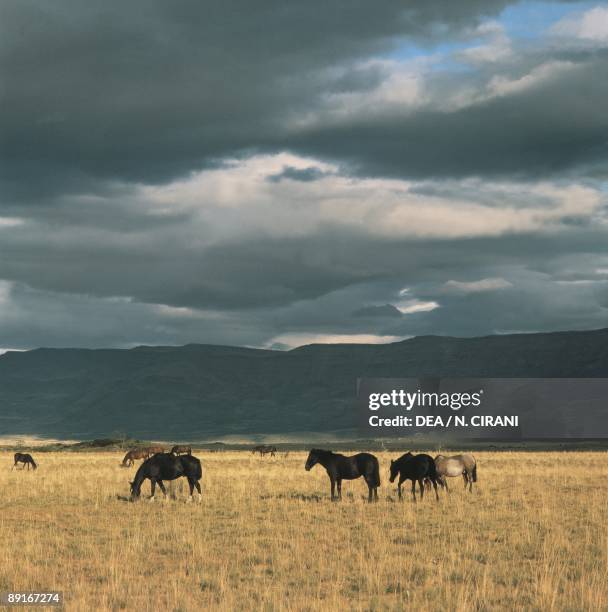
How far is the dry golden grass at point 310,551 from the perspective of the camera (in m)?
13.2

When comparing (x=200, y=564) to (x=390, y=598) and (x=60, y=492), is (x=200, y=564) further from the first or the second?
(x=60, y=492)

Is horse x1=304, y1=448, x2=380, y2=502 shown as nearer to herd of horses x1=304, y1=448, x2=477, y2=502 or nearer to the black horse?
herd of horses x1=304, y1=448, x2=477, y2=502

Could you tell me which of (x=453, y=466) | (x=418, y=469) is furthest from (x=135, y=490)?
(x=453, y=466)

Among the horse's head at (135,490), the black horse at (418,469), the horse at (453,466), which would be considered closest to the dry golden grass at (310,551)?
the horse's head at (135,490)

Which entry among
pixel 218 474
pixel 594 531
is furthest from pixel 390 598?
pixel 218 474

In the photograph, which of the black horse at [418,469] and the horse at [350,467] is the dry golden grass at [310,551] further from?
the black horse at [418,469]

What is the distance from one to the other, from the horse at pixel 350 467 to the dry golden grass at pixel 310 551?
2.35ft

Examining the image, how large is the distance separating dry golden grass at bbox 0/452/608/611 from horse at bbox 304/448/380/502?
0.72 m

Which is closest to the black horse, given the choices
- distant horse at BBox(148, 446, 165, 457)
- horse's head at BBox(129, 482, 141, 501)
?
horse's head at BBox(129, 482, 141, 501)

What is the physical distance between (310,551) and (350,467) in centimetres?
965

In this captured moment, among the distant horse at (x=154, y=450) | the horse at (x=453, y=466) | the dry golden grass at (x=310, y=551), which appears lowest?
the distant horse at (x=154, y=450)

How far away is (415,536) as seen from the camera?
62.3 feet

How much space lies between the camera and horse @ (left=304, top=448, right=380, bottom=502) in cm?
2619

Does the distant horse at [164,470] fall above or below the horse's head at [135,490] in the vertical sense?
above
